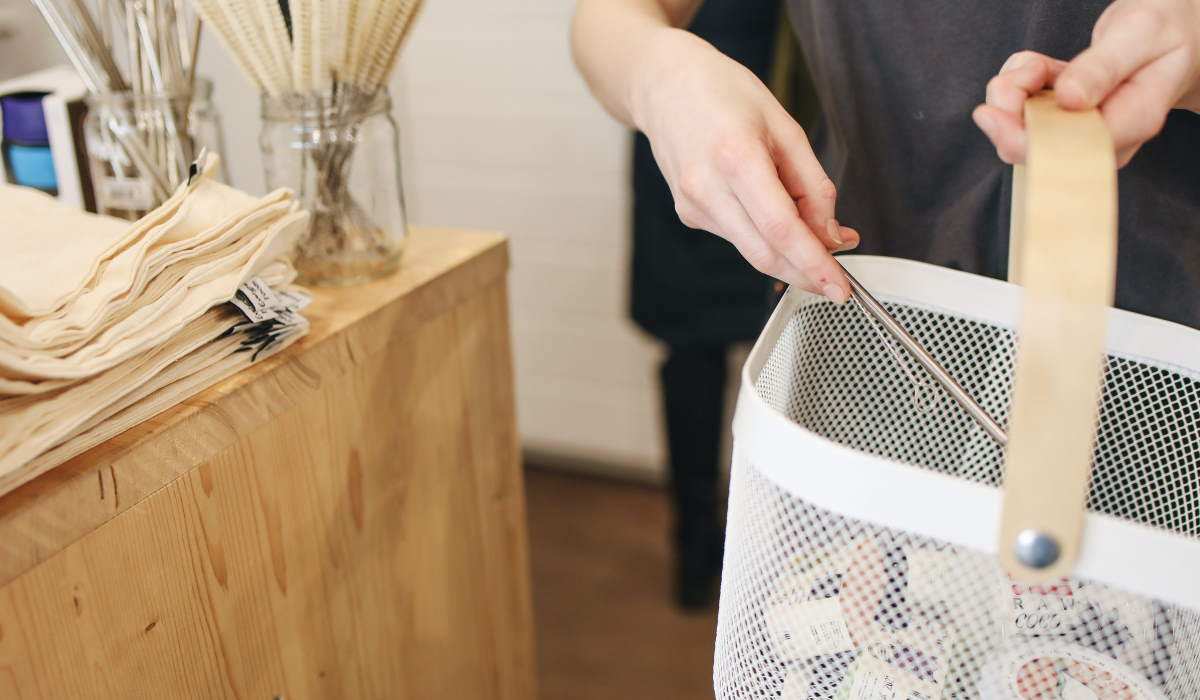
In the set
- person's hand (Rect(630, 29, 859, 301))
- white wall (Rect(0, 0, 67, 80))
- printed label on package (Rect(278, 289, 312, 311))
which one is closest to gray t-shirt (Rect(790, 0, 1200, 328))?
person's hand (Rect(630, 29, 859, 301))

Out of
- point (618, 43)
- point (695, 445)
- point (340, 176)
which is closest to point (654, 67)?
point (618, 43)

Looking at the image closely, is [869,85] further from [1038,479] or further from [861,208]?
[1038,479]

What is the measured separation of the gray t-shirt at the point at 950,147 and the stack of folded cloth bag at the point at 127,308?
402 millimetres

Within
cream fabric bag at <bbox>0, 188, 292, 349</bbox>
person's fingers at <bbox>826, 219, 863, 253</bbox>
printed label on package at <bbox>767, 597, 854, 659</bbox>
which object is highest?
person's fingers at <bbox>826, 219, 863, 253</bbox>

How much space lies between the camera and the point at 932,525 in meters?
0.45

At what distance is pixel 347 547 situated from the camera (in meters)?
0.75

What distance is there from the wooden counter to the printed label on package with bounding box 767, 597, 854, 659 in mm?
351

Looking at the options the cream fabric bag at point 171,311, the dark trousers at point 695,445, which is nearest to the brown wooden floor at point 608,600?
the dark trousers at point 695,445

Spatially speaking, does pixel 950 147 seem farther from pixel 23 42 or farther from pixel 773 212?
pixel 23 42

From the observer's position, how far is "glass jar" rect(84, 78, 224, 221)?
76 centimetres

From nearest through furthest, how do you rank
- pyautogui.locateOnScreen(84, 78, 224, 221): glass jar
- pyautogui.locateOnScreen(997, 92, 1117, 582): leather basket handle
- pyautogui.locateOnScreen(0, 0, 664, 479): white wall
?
pyautogui.locateOnScreen(997, 92, 1117, 582): leather basket handle → pyautogui.locateOnScreen(84, 78, 224, 221): glass jar → pyautogui.locateOnScreen(0, 0, 664, 479): white wall

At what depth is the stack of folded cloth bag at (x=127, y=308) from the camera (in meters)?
0.51

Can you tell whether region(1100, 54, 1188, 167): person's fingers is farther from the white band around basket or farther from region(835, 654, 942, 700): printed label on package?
region(835, 654, 942, 700): printed label on package

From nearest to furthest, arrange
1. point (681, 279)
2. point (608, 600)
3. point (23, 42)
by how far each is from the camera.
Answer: point (23, 42) < point (681, 279) < point (608, 600)
